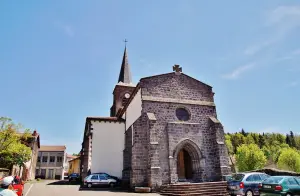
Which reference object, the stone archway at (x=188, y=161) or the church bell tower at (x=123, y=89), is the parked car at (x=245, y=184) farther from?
the church bell tower at (x=123, y=89)

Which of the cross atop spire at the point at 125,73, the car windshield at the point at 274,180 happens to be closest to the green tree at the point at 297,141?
the cross atop spire at the point at 125,73

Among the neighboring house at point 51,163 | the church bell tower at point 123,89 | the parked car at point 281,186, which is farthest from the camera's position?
the neighboring house at point 51,163

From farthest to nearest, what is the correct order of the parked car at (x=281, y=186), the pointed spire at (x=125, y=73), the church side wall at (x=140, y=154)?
the pointed spire at (x=125, y=73) → the church side wall at (x=140, y=154) → the parked car at (x=281, y=186)

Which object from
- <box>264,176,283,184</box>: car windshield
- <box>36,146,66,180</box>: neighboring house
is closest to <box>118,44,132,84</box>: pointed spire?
<box>264,176,283,184</box>: car windshield

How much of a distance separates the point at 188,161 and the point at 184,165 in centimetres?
49

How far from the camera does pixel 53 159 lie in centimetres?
5281

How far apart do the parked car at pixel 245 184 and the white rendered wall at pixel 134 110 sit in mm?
8810

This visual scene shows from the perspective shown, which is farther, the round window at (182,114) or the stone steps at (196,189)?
the round window at (182,114)

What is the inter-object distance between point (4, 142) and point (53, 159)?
101ft

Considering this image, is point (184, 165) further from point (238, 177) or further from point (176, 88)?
point (238, 177)

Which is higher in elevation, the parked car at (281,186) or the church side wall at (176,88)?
the church side wall at (176,88)

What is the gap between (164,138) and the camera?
17281 mm

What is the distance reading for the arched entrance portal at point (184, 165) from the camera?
1786cm

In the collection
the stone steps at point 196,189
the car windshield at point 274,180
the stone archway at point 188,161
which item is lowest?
the stone steps at point 196,189
